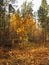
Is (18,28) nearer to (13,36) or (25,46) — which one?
(13,36)

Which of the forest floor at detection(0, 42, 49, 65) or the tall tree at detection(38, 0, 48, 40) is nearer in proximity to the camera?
the forest floor at detection(0, 42, 49, 65)

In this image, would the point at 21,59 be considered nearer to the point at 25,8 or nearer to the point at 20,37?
the point at 20,37

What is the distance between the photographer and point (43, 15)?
66.3m

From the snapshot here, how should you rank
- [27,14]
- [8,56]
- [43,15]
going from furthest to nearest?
1. [43,15]
2. [27,14]
3. [8,56]

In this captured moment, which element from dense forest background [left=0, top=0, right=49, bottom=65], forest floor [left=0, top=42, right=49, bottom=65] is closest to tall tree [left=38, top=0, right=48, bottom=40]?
dense forest background [left=0, top=0, right=49, bottom=65]

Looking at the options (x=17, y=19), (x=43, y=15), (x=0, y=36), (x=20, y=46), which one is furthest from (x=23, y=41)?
(x=43, y=15)

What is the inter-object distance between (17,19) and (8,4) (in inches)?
584

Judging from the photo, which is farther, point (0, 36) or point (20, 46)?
point (20, 46)

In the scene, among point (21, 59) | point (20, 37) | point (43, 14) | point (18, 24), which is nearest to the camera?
point (21, 59)

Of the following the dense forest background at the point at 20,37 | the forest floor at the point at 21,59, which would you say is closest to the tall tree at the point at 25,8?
the dense forest background at the point at 20,37

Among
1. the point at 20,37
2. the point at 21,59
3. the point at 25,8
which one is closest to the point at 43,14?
the point at 25,8

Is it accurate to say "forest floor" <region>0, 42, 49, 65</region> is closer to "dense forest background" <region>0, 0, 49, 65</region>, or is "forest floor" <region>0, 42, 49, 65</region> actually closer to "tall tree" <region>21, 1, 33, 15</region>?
"dense forest background" <region>0, 0, 49, 65</region>

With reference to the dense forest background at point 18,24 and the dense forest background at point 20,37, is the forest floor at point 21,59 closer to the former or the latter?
the dense forest background at point 20,37

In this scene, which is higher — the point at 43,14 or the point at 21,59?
the point at 43,14
